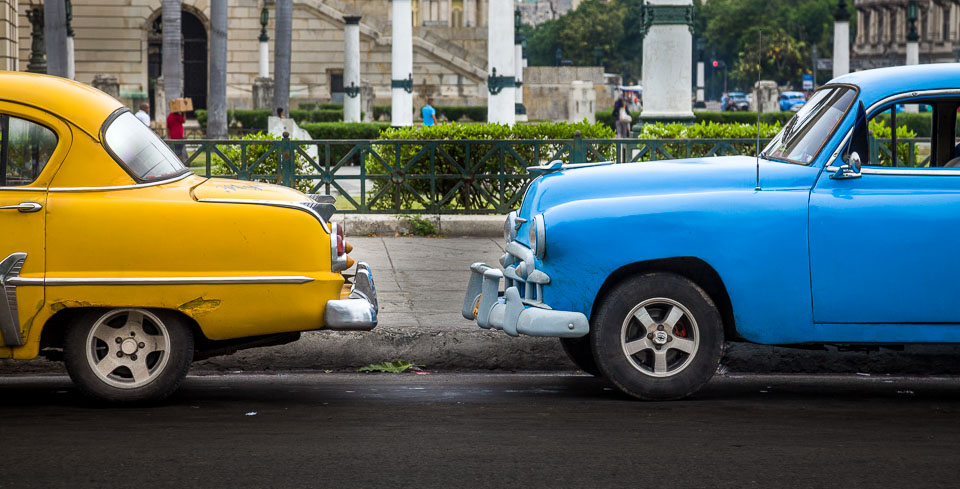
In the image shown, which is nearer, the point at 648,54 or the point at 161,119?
the point at 648,54

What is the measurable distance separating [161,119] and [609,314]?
140 ft

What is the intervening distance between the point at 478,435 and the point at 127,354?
77.0 inches

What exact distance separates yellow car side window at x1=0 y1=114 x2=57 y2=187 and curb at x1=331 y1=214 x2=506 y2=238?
27.8 feet

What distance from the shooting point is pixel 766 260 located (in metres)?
6.98

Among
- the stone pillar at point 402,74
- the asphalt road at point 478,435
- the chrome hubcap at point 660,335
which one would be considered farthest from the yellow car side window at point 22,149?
the stone pillar at point 402,74

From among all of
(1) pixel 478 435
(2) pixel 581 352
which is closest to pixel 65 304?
(1) pixel 478 435

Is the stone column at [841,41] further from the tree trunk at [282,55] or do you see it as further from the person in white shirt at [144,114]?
the person in white shirt at [144,114]

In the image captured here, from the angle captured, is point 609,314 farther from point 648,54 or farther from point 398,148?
point 648,54

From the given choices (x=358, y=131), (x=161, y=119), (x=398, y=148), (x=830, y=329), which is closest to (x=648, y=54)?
(x=398, y=148)

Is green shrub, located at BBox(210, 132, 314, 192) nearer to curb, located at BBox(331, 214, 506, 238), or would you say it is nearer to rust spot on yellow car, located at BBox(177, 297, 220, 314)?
curb, located at BBox(331, 214, 506, 238)

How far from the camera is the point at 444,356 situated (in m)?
8.65

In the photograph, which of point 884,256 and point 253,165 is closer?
point 884,256

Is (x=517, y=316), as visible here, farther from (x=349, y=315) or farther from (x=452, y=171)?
(x=452, y=171)

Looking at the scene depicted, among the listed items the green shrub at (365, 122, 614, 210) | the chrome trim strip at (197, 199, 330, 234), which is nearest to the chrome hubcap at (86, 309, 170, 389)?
the chrome trim strip at (197, 199, 330, 234)
